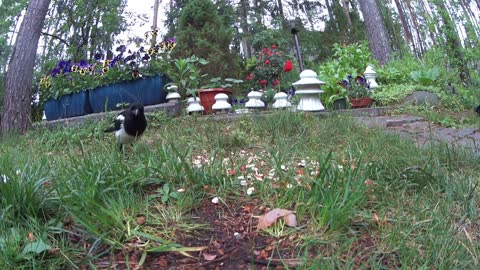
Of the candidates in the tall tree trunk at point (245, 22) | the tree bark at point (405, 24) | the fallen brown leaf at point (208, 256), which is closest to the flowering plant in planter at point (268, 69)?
the tree bark at point (405, 24)

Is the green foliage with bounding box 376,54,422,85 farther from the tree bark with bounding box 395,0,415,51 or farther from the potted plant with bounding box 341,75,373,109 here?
the tree bark with bounding box 395,0,415,51

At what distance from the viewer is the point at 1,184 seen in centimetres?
175

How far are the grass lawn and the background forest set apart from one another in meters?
4.36

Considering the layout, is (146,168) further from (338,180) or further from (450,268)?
(450,268)

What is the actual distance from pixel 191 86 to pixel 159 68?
0.50 metres

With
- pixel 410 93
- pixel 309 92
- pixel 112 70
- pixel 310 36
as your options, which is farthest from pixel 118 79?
pixel 310 36

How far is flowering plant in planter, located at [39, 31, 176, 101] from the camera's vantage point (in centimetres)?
592

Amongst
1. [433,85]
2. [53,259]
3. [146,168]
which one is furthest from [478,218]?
[433,85]

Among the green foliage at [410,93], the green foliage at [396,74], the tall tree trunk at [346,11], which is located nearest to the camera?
the green foliage at [410,93]

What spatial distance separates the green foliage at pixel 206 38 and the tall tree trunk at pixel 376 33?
112 inches

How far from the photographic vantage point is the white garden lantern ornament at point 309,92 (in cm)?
546

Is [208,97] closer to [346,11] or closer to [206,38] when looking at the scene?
[206,38]

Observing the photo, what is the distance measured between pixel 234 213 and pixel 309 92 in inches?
151

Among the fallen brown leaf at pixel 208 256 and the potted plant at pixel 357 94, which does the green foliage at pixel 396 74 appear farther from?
the fallen brown leaf at pixel 208 256
